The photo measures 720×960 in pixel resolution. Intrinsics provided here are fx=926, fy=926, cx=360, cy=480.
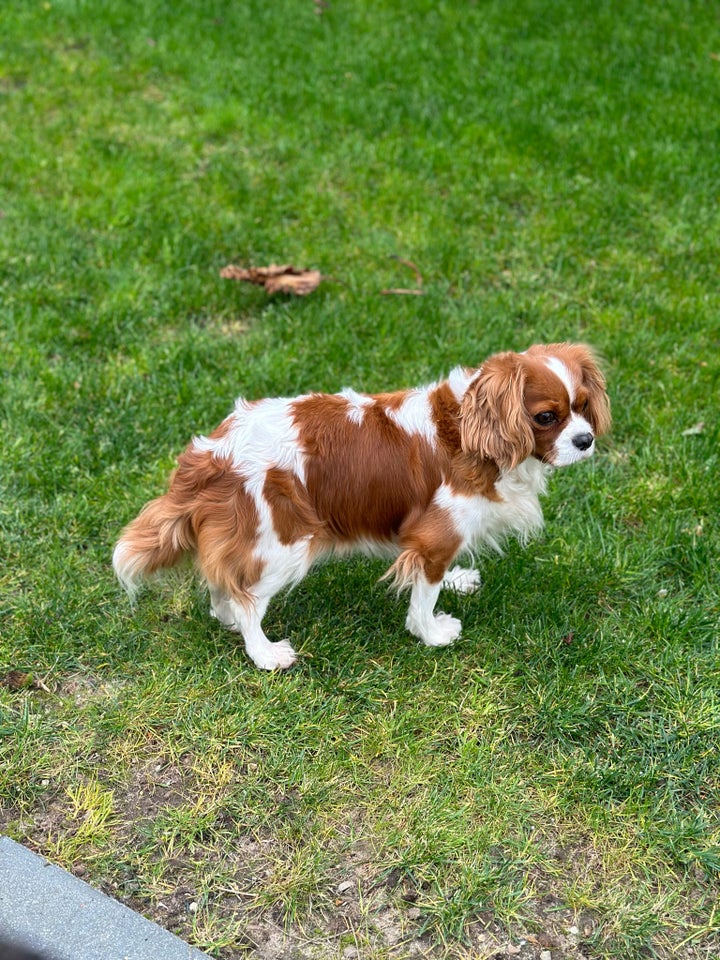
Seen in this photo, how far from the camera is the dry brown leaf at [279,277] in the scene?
16.8 feet

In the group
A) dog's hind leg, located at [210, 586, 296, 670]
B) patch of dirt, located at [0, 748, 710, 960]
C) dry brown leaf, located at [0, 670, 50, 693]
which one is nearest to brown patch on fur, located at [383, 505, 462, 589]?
dog's hind leg, located at [210, 586, 296, 670]

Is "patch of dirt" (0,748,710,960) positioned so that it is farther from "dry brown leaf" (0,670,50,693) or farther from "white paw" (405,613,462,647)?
"white paw" (405,613,462,647)

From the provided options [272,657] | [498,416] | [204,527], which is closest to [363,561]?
[272,657]

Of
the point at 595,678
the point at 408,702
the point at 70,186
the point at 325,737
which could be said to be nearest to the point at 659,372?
the point at 595,678

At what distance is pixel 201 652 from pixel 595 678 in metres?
1.43

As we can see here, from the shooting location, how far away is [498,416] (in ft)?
9.86

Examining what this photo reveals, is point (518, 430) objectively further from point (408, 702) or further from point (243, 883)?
point (243, 883)

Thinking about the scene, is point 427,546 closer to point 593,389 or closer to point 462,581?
point 462,581

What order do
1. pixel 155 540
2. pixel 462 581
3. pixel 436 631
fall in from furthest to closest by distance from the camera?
pixel 462 581 < pixel 436 631 < pixel 155 540

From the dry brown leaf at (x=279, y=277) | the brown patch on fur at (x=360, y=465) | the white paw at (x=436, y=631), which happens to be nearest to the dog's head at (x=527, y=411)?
the brown patch on fur at (x=360, y=465)

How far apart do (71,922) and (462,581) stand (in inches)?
73.5

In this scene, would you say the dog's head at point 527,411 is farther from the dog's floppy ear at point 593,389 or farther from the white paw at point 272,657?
the white paw at point 272,657

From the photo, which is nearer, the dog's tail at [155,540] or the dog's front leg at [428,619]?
the dog's tail at [155,540]

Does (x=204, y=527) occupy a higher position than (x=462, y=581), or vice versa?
(x=204, y=527)
